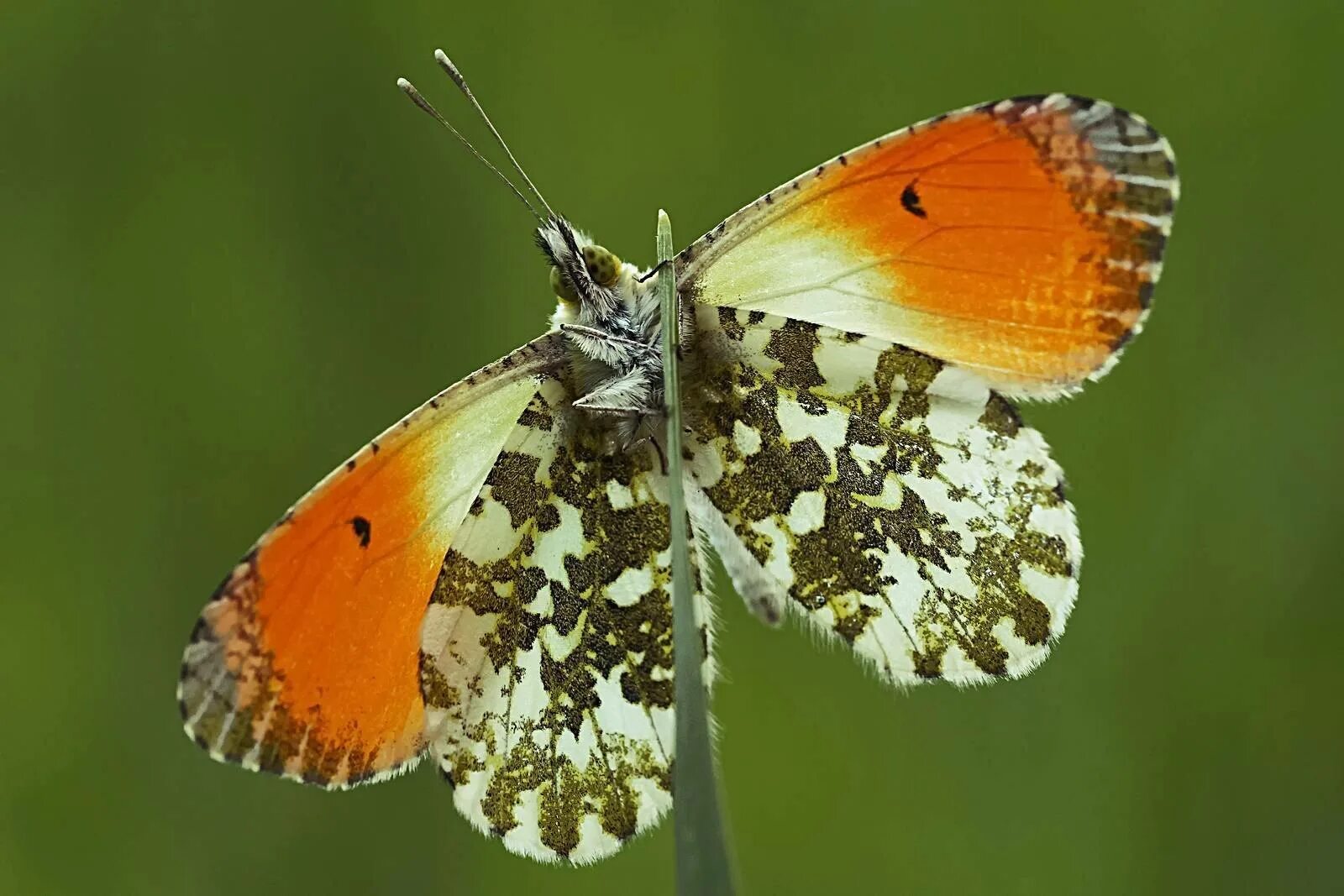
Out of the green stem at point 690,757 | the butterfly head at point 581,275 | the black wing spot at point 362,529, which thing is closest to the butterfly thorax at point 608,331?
the butterfly head at point 581,275

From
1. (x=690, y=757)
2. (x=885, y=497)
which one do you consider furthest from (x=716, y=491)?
(x=690, y=757)

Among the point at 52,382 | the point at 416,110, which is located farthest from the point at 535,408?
the point at 52,382

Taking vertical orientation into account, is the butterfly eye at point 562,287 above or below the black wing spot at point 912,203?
above

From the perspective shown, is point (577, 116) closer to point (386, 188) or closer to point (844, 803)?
point (386, 188)

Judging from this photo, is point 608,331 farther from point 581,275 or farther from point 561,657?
point 561,657

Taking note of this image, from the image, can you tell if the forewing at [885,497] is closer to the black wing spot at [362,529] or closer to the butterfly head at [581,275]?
the butterfly head at [581,275]

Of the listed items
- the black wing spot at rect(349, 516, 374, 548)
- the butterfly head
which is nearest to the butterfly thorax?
the butterfly head

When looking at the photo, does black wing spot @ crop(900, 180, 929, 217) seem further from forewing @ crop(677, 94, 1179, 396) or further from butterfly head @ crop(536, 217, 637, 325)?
butterfly head @ crop(536, 217, 637, 325)
